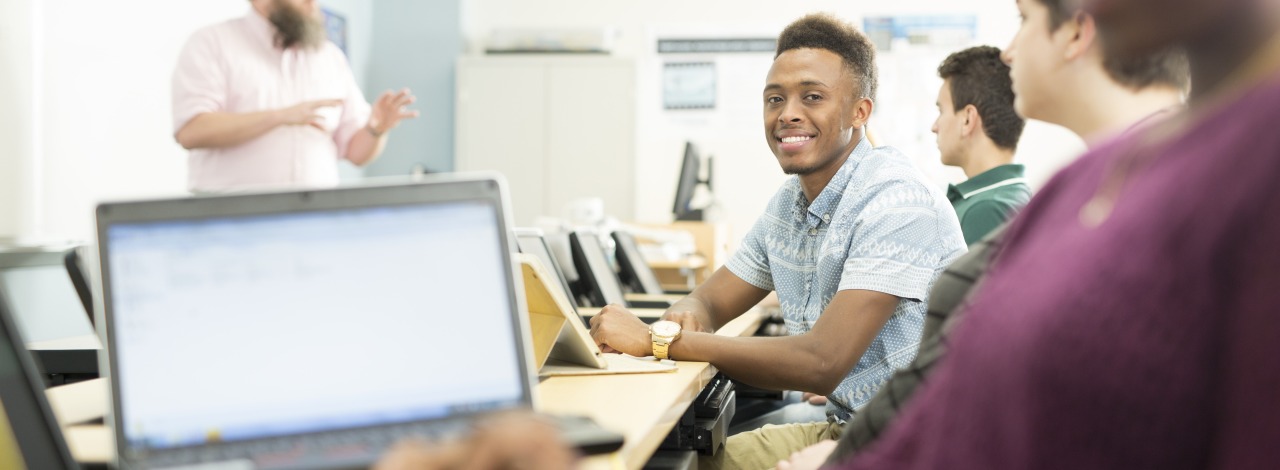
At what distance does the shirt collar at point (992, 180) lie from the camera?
2.63 meters

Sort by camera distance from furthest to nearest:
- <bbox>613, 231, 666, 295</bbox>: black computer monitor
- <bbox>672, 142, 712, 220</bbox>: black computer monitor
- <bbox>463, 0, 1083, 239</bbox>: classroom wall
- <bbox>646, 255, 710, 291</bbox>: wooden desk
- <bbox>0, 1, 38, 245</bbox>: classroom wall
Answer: <bbox>463, 0, 1083, 239</bbox>: classroom wall
<bbox>672, 142, 712, 220</bbox>: black computer monitor
<bbox>646, 255, 710, 291</bbox>: wooden desk
<bbox>613, 231, 666, 295</bbox>: black computer monitor
<bbox>0, 1, 38, 245</bbox>: classroom wall

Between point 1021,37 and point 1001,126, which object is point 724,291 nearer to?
point 1001,126

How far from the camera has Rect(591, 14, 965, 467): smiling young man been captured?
168 centimetres

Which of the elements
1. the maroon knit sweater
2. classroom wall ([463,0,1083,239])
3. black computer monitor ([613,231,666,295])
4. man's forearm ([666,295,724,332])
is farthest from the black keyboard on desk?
classroom wall ([463,0,1083,239])

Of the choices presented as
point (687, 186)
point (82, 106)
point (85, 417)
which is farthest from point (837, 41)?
point (687, 186)

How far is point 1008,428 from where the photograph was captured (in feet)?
2.01

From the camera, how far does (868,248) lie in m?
1.75

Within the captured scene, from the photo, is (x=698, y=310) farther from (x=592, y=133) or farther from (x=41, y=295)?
(x=592, y=133)

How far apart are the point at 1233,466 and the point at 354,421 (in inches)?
24.5

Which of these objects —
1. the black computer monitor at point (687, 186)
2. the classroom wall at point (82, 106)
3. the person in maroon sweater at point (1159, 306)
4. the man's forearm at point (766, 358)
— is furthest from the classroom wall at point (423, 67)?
the person in maroon sweater at point (1159, 306)

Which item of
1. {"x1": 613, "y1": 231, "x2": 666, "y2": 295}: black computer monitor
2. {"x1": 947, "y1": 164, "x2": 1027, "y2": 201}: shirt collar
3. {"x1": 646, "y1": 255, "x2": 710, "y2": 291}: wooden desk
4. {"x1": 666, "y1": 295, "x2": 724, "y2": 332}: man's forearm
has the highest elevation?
{"x1": 947, "y1": 164, "x2": 1027, "y2": 201}: shirt collar

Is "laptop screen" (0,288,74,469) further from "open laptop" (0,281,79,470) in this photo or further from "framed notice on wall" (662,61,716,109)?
"framed notice on wall" (662,61,716,109)

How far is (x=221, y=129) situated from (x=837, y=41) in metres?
1.64

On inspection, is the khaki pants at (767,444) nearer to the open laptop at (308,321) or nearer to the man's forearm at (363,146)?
the open laptop at (308,321)
